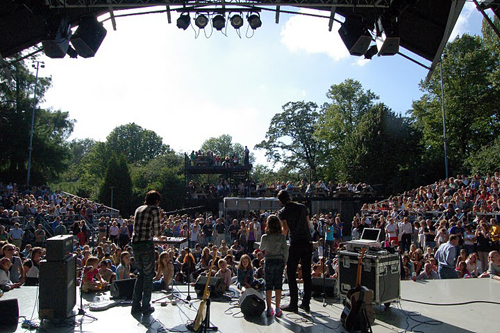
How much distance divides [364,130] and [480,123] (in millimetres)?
8188

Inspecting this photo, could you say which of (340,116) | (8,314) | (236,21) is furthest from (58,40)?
(340,116)

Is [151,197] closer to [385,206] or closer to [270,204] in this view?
[270,204]

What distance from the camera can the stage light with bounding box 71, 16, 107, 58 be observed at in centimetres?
689

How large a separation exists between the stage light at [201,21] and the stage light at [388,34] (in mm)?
2931

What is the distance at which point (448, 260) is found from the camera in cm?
842

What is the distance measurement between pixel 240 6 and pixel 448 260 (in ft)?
21.4

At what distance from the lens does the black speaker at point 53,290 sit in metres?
4.70

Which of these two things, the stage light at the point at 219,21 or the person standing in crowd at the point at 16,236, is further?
the person standing in crowd at the point at 16,236

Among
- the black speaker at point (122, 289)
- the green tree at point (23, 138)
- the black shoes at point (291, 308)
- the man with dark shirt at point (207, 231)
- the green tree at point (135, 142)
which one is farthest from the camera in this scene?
the green tree at point (135, 142)

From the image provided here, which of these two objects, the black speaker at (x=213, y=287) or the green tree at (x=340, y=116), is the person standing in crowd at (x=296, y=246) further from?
the green tree at (x=340, y=116)

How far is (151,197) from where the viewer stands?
5.00 m

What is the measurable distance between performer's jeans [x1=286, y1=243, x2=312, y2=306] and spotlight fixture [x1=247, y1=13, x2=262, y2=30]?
3.92 m

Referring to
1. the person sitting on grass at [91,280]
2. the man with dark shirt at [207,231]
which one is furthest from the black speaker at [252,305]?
the man with dark shirt at [207,231]

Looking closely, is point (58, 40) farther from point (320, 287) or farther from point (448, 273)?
point (448, 273)
